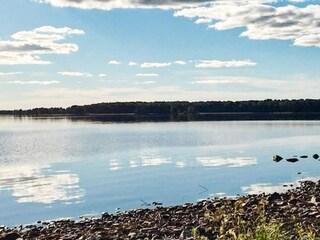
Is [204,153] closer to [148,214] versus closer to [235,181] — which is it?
[235,181]

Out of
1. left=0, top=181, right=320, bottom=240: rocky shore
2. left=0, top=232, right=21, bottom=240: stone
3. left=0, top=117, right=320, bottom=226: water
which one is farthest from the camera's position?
left=0, top=117, right=320, bottom=226: water

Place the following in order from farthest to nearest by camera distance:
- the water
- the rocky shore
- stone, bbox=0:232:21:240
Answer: the water
stone, bbox=0:232:21:240
the rocky shore

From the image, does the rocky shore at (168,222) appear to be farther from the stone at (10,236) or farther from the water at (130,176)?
the water at (130,176)

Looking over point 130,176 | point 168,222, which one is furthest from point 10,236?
point 130,176

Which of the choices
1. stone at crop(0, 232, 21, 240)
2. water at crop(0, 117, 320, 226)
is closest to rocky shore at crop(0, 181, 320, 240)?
stone at crop(0, 232, 21, 240)

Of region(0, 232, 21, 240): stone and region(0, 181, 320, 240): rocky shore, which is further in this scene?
region(0, 232, 21, 240): stone

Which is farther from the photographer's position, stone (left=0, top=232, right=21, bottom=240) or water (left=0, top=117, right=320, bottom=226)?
water (left=0, top=117, right=320, bottom=226)

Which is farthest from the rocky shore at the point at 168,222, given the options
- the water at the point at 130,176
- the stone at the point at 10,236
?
the water at the point at 130,176

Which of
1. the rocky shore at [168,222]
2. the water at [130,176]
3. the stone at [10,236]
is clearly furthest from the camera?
the water at [130,176]

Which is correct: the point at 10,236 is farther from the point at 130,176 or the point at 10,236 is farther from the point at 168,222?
the point at 130,176

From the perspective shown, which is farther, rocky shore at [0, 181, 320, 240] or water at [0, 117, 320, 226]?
water at [0, 117, 320, 226]

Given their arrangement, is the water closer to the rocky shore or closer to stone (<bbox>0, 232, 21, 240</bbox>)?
the rocky shore

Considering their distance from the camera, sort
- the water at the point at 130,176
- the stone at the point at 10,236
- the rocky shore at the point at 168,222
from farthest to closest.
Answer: the water at the point at 130,176
the stone at the point at 10,236
the rocky shore at the point at 168,222

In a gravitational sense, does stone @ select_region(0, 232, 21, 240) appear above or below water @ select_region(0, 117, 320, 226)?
above
